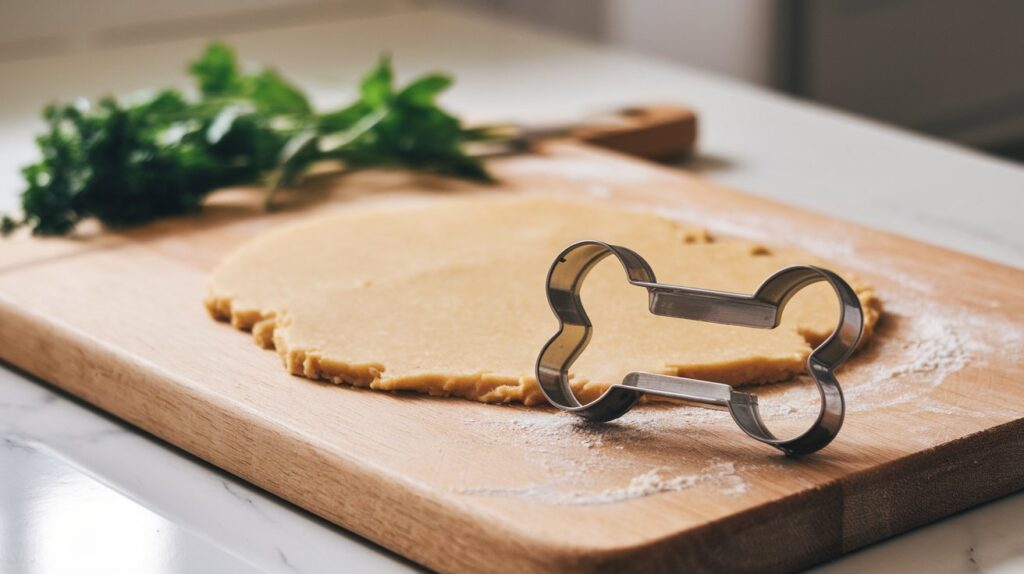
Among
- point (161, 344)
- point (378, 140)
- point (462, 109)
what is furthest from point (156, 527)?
point (462, 109)

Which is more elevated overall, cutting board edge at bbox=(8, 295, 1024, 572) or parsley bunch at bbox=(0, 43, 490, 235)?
parsley bunch at bbox=(0, 43, 490, 235)

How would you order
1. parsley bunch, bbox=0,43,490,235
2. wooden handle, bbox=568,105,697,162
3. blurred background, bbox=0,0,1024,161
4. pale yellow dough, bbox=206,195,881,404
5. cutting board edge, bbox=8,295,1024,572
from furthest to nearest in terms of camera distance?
blurred background, bbox=0,0,1024,161 < wooden handle, bbox=568,105,697,162 < parsley bunch, bbox=0,43,490,235 < pale yellow dough, bbox=206,195,881,404 < cutting board edge, bbox=8,295,1024,572

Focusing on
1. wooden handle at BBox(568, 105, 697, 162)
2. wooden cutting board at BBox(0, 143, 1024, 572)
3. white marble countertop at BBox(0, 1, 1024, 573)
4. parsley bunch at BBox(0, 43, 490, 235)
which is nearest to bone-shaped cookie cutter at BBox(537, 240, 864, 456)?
wooden cutting board at BBox(0, 143, 1024, 572)

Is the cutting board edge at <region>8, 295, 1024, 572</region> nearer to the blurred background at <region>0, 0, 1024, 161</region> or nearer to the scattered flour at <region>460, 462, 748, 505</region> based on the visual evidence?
the scattered flour at <region>460, 462, 748, 505</region>

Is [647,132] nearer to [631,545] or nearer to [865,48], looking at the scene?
[631,545]

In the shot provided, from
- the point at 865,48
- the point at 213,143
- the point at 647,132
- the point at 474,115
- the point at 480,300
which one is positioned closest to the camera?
the point at 480,300

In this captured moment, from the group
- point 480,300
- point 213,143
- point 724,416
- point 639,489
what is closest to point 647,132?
point 213,143
